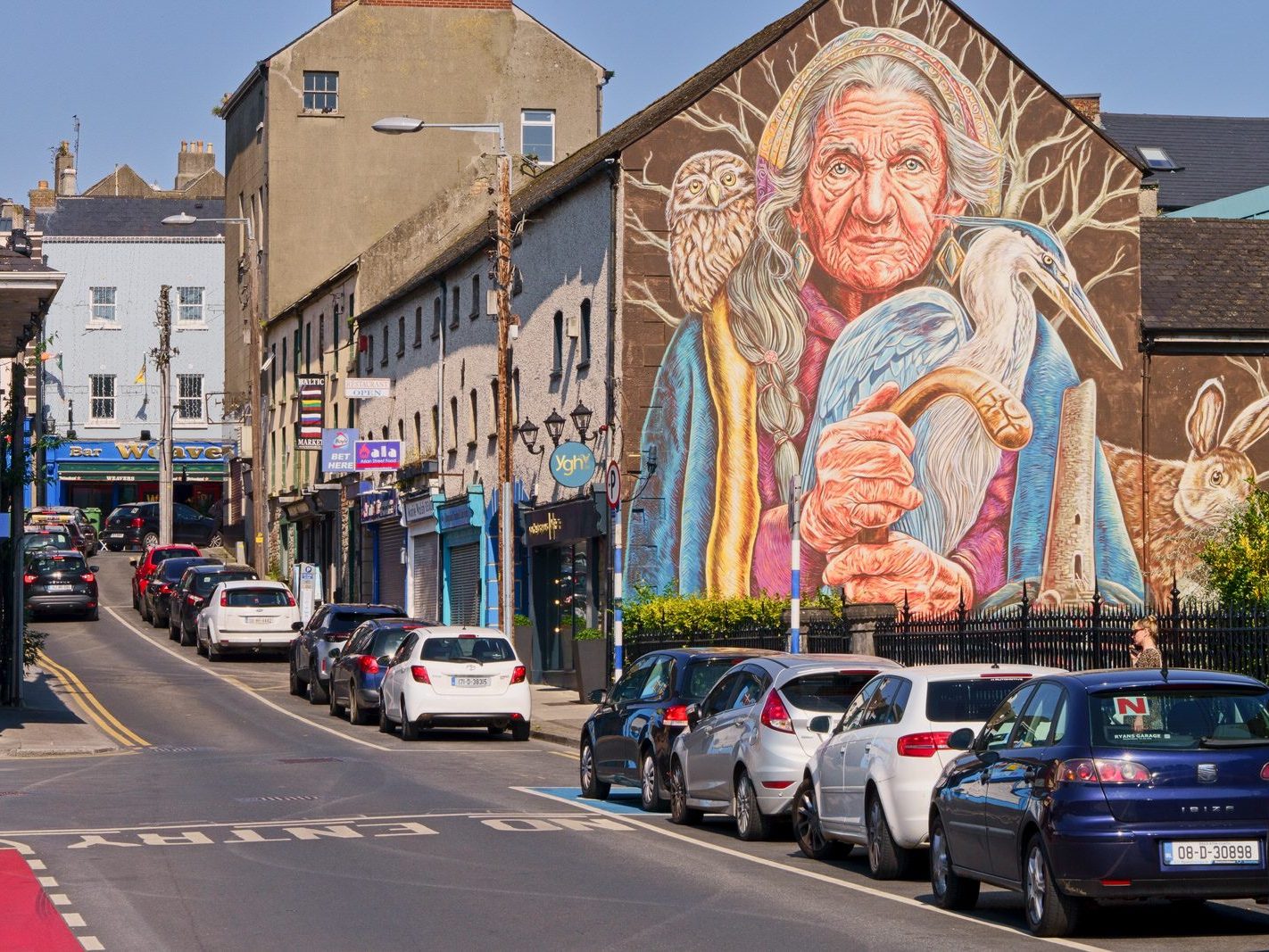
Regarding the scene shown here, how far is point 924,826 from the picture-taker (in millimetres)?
13836

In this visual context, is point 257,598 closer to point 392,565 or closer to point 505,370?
point 392,565

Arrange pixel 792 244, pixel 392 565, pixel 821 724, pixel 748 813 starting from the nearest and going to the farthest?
pixel 821 724 < pixel 748 813 < pixel 792 244 < pixel 392 565

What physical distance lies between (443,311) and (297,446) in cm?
1194

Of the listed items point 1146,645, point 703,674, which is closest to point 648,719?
point 703,674

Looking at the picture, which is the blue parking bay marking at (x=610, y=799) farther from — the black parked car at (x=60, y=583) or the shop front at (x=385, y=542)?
the black parked car at (x=60, y=583)

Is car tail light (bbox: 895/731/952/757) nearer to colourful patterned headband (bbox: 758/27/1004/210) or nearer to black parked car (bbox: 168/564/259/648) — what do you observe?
colourful patterned headband (bbox: 758/27/1004/210)

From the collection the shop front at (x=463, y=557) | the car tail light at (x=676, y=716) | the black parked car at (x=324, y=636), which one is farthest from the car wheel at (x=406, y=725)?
the shop front at (x=463, y=557)

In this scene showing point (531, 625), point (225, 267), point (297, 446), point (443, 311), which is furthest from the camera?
point (225, 267)

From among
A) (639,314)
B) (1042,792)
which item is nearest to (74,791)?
(1042,792)

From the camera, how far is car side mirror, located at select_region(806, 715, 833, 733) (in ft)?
50.8

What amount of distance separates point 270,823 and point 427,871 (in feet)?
12.8

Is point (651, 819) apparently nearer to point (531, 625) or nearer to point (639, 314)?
point (639, 314)

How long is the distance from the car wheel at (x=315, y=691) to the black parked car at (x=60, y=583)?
59.8ft

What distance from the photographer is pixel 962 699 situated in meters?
14.1
